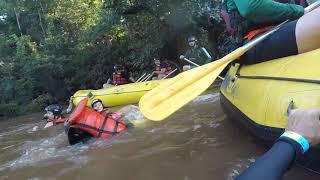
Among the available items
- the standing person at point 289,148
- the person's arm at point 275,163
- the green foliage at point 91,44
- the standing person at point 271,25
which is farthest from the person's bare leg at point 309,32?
the green foliage at point 91,44

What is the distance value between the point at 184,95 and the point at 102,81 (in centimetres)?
1201

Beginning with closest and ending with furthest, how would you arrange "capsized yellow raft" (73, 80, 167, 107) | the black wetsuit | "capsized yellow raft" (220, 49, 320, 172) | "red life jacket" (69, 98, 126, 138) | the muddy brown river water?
the black wetsuit → "capsized yellow raft" (220, 49, 320, 172) → the muddy brown river water → "red life jacket" (69, 98, 126, 138) → "capsized yellow raft" (73, 80, 167, 107)

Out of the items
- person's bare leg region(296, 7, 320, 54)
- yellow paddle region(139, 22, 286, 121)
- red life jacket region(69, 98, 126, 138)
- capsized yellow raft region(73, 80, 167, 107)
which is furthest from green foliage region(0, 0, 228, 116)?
yellow paddle region(139, 22, 286, 121)

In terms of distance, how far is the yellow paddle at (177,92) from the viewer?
2.19 m

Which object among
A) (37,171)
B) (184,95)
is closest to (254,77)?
(184,95)

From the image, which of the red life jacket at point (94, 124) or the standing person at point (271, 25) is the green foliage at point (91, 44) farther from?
the standing person at point (271, 25)

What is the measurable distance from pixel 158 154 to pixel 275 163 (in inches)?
108

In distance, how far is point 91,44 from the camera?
14.7m

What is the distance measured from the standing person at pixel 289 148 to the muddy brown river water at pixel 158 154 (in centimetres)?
114

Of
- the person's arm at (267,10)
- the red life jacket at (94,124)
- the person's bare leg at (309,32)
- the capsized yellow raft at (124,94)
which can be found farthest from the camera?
the capsized yellow raft at (124,94)

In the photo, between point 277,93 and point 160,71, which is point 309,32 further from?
point 160,71

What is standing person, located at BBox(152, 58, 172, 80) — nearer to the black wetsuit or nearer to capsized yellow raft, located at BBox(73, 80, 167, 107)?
capsized yellow raft, located at BBox(73, 80, 167, 107)

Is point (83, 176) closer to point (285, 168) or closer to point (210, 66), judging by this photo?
point (210, 66)

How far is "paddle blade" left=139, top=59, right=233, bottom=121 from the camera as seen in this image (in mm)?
2188
